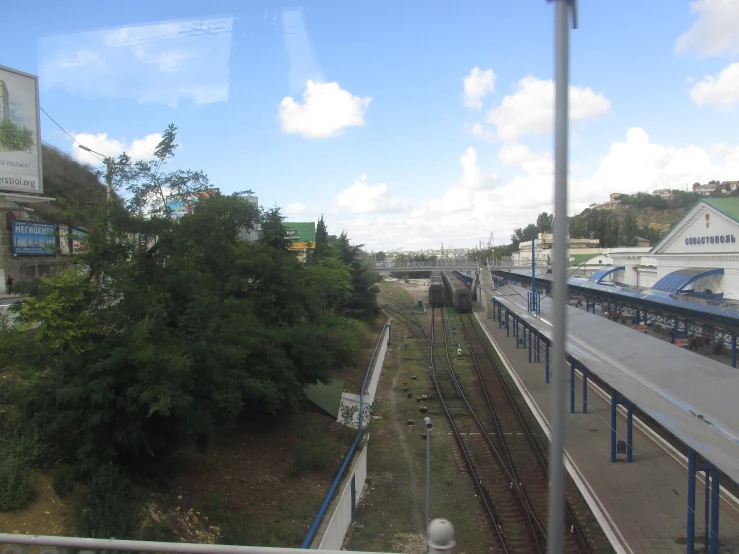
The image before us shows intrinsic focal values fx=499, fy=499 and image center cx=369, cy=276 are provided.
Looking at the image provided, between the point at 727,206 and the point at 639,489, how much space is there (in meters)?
25.8

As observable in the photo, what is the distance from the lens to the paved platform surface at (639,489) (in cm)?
841

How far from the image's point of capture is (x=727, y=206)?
95.3 ft

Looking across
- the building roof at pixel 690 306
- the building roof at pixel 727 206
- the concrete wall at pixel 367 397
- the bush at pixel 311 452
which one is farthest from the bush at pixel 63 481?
the building roof at pixel 727 206

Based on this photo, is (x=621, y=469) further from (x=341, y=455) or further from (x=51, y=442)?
(x=51, y=442)

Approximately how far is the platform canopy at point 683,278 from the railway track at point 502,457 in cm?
1246

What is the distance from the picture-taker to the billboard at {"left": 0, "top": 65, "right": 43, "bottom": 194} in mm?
19156

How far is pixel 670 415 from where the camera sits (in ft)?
27.2

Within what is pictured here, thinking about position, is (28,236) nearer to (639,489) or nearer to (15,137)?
(15,137)

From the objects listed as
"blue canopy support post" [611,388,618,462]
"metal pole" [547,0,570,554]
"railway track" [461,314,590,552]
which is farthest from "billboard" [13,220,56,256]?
"metal pole" [547,0,570,554]

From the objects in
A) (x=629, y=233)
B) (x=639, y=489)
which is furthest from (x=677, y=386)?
(x=629, y=233)

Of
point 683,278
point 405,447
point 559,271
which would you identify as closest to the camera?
point 559,271

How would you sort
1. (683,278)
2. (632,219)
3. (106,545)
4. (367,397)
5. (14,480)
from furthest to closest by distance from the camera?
1. (632,219)
2. (683,278)
3. (367,397)
4. (14,480)
5. (106,545)

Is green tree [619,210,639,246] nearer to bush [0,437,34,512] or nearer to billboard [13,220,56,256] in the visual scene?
billboard [13,220,56,256]

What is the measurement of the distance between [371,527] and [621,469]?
572cm
